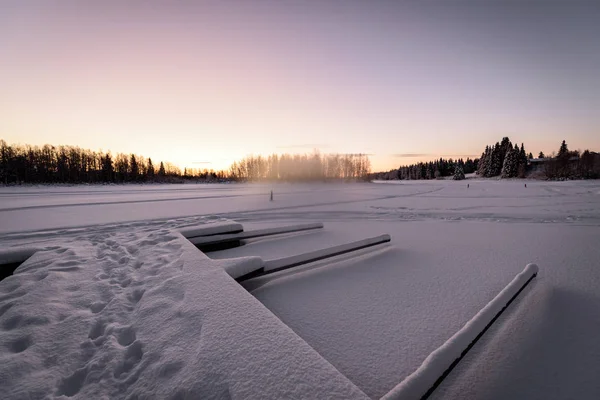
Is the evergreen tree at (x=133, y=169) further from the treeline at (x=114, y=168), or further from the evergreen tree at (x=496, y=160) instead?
the evergreen tree at (x=496, y=160)

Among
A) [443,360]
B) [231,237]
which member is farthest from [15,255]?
[443,360]

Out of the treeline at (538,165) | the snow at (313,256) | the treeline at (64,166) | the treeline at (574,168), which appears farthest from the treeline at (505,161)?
the treeline at (64,166)

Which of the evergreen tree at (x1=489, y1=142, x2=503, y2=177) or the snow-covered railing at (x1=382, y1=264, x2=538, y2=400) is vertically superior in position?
the evergreen tree at (x1=489, y1=142, x2=503, y2=177)

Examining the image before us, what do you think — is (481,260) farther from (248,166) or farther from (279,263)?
(248,166)

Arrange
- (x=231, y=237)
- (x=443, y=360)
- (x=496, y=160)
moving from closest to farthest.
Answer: (x=443, y=360) < (x=231, y=237) < (x=496, y=160)

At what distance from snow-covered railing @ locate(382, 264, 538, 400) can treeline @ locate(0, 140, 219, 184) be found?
69.6 m

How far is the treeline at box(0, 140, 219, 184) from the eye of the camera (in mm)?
52219

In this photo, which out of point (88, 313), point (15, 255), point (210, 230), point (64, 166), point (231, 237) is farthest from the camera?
point (64, 166)

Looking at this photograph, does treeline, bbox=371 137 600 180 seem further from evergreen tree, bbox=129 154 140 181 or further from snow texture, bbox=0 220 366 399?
evergreen tree, bbox=129 154 140 181

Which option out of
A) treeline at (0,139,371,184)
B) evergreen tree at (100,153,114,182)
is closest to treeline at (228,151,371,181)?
treeline at (0,139,371,184)

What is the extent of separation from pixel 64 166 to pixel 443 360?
83.5 meters

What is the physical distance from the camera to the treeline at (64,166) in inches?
2056

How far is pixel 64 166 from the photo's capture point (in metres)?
61.1

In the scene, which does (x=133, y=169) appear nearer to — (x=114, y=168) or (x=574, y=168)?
(x=114, y=168)
